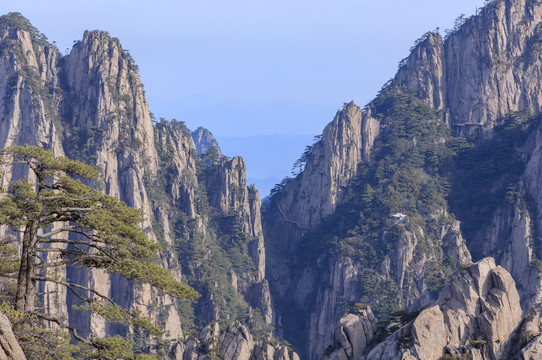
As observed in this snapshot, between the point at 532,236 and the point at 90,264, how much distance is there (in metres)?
96.2

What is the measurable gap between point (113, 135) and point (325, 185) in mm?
34140

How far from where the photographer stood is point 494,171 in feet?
407

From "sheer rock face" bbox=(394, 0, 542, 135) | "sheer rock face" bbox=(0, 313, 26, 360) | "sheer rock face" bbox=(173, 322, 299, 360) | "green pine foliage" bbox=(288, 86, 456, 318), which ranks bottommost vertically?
"sheer rock face" bbox=(0, 313, 26, 360)

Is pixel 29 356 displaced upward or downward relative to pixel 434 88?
downward

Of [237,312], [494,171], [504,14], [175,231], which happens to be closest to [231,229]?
[175,231]

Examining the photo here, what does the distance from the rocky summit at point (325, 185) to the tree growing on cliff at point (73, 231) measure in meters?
74.3

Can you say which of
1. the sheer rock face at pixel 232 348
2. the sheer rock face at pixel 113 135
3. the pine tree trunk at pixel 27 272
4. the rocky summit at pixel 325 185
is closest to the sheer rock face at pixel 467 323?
the sheer rock face at pixel 232 348

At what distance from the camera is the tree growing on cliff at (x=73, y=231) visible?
80.7ft

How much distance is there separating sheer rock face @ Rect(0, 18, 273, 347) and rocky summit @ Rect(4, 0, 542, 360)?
0.26 m

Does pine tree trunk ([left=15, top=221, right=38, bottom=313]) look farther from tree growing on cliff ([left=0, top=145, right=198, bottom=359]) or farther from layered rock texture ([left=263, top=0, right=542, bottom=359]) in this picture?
layered rock texture ([left=263, top=0, right=542, bottom=359])

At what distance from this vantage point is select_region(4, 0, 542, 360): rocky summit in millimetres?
114188

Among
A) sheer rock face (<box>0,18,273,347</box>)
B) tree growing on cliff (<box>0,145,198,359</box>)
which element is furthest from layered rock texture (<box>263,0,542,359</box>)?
tree growing on cliff (<box>0,145,198,359</box>)

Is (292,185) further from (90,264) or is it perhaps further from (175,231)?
(90,264)

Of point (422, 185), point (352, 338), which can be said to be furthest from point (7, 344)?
point (422, 185)
